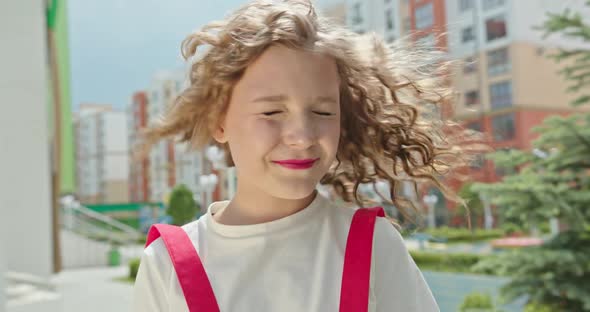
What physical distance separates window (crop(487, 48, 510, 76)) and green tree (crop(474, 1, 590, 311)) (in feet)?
18.1

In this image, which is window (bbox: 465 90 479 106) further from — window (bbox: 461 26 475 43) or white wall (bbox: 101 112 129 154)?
white wall (bbox: 101 112 129 154)

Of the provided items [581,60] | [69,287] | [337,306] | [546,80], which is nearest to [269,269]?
[337,306]

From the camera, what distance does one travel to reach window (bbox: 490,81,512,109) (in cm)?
922

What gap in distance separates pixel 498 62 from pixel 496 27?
520 mm

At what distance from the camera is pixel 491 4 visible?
29.6 ft

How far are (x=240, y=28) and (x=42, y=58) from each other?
5.45 meters

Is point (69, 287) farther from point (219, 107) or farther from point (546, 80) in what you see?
point (219, 107)

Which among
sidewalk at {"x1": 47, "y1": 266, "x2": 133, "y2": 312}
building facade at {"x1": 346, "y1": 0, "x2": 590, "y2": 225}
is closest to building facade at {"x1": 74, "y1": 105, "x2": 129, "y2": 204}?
sidewalk at {"x1": 47, "y1": 266, "x2": 133, "y2": 312}

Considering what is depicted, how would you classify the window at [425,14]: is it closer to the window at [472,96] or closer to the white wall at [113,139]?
the window at [472,96]

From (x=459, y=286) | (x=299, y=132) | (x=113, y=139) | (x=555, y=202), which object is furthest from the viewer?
(x=113, y=139)

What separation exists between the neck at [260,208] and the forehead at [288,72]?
12 centimetres

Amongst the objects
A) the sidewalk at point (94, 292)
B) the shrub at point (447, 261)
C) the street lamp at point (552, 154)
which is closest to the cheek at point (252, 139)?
the street lamp at point (552, 154)

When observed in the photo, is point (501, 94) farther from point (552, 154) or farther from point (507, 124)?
point (552, 154)

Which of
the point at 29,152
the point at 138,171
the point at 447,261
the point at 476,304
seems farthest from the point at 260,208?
the point at 138,171
